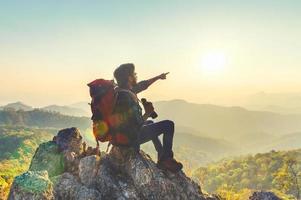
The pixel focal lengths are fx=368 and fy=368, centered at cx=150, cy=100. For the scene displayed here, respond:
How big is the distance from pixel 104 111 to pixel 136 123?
118 centimetres

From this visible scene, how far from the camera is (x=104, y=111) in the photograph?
11.5 meters

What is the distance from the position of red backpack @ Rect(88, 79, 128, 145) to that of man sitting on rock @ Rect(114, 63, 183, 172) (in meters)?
0.22

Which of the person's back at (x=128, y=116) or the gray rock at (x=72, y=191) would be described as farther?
the person's back at (x=128, y=116)

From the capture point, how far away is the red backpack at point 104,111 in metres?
11.2

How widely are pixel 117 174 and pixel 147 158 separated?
1279 millimetres

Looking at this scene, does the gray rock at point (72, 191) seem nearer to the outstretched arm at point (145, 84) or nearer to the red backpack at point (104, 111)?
the red backpack at point (104, 111)

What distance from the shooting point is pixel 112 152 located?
1281cm

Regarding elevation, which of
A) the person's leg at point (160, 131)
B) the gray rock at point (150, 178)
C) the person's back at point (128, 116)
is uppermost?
the person's back at point (128, 116)

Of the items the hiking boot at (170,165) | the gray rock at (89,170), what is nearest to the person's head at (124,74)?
the gray rock at (89,170)

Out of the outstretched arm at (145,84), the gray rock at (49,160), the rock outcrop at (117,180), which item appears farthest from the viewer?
the gray rock at (49,160)

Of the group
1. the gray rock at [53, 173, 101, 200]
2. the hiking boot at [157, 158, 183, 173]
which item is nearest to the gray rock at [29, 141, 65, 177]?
the gray rock at [53, 173, 101, 200]

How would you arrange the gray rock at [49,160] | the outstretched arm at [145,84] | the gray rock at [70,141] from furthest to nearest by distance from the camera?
the gray rock at [70,141] < the gray rock at [49,160] < the outstretched arm at [145,84]

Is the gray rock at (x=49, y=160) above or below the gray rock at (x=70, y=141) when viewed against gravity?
below

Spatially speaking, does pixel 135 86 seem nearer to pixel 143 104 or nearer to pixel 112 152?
pixel 143 104
